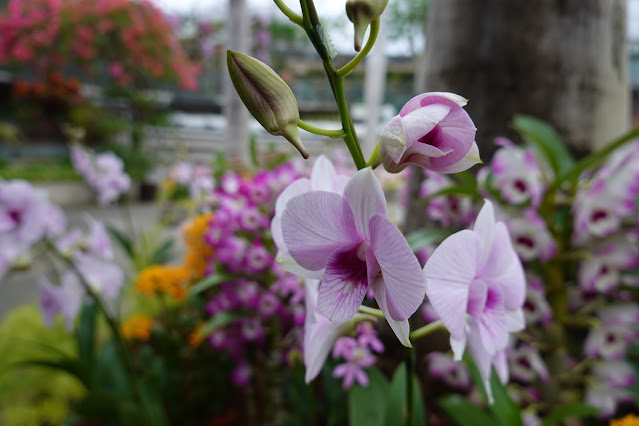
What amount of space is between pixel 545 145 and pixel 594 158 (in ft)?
0.26

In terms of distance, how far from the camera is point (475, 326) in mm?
311

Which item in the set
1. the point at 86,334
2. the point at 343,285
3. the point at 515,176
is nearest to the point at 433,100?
the point at 343,285

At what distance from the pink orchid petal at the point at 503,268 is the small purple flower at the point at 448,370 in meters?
0.56

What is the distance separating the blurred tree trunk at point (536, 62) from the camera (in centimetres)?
96

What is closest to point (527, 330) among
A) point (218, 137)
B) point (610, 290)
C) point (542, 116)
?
point (610, 290)

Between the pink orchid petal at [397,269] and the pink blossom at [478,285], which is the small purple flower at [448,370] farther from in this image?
the pink orchid petal at [397,269]

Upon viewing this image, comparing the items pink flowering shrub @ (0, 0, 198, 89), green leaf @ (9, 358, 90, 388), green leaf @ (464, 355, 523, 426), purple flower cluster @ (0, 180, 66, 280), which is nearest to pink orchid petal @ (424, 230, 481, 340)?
green leaf @ (464, 355, 523, 426)

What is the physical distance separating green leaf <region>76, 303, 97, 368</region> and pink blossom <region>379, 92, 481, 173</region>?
0.98 meters

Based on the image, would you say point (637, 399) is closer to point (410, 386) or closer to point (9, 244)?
point (410, 386)

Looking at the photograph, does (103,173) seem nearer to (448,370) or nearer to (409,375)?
(448,370)

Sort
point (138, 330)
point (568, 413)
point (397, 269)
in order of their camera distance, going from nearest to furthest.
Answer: point (397, 269) < point (568, 413) < point (138, 330)

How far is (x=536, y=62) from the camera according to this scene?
3.18ft

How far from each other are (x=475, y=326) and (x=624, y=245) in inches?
25.9

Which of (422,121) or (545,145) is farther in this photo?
(545,145)
